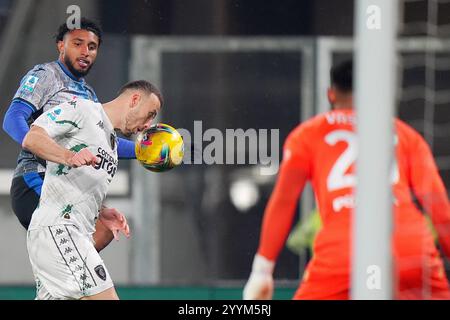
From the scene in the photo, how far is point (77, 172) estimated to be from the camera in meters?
4.55

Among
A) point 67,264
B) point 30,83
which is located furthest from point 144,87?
point 67,264

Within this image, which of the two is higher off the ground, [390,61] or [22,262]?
[390,61]

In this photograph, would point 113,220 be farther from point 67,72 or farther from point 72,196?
point 67,72

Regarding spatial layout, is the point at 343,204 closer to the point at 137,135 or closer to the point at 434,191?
the point at 434,191

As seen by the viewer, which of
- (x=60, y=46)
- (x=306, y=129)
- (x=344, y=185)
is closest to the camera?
(x=344, y=185)

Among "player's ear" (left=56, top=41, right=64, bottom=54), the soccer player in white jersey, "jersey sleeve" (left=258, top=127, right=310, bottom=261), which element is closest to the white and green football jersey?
the soccer player in white jersey

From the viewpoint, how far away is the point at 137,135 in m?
4.63

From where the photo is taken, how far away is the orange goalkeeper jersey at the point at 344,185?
439 cm

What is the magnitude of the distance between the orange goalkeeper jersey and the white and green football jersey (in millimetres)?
775

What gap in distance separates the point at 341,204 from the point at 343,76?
0.56 meters

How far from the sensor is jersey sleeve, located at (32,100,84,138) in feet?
14.8

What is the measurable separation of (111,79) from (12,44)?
0.46m

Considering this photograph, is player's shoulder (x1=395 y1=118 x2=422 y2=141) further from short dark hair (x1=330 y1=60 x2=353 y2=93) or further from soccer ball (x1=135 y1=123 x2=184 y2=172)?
soccer ball (x1=135 y1=123 x2=184 y2=172)
